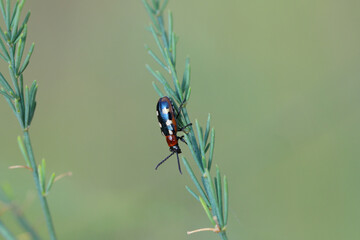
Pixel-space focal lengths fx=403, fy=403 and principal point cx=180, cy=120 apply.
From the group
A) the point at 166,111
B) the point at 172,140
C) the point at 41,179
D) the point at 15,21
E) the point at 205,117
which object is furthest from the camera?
the point at 205,117

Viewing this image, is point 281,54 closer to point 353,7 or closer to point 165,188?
point 353,7

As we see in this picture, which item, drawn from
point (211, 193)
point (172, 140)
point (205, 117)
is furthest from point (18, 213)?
point (205, 117)

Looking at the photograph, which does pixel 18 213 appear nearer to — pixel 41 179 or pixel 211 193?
pixel 41 179

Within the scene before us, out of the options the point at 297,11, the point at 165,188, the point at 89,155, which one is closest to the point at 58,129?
the point at 89,155

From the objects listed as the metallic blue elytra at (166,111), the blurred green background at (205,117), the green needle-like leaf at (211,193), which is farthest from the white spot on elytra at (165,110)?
the green needle-like leaf at (211,193)

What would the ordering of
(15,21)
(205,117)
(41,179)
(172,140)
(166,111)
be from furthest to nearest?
(205,117) → (172,140) → (166,111) → (15,21) → (41,179)

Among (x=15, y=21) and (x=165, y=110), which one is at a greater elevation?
(x=15, y=21)

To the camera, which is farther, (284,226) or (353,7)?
(353,7)

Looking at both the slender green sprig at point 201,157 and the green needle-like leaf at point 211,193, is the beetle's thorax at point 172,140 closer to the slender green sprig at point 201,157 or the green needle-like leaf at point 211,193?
the slender green sprig at point 201,157
